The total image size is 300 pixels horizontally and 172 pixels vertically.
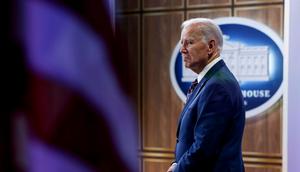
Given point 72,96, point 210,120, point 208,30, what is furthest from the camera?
point 208,30

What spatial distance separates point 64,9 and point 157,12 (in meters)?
4.81

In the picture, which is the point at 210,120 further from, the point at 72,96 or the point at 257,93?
the point at 257,93

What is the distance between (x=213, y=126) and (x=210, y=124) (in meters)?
0.02

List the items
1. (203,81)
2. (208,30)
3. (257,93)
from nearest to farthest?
(203,81) → (208,30) → (257,93)

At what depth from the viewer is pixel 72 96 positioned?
347 millimetres

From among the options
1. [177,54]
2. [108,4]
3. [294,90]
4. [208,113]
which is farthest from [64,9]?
[177,54]

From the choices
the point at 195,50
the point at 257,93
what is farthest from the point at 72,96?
the point at 257,93

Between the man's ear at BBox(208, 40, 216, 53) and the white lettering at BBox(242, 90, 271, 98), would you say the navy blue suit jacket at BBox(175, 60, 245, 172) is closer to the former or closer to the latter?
the man's ear at BBox(208, 40, 216, 53)

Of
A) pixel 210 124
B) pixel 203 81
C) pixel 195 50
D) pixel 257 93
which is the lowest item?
pixel 257 93

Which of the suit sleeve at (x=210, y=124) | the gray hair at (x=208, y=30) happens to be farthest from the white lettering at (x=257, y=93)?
the suit sleeve at (x=210, y=124)

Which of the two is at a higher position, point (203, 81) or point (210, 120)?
point (203, 81)

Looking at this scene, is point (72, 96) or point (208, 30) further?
point (208, 30)

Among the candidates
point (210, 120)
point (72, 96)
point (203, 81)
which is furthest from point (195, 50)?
point (72, 96)

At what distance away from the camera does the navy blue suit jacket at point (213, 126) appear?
1994 mm
